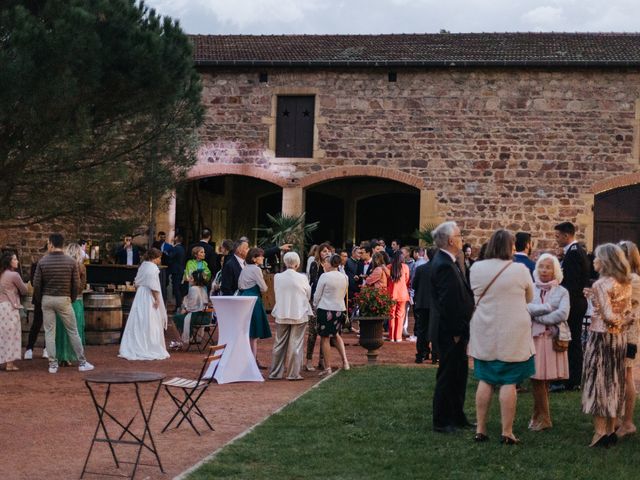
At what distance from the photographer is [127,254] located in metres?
18.2

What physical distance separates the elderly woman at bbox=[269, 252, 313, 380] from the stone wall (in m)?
10.6

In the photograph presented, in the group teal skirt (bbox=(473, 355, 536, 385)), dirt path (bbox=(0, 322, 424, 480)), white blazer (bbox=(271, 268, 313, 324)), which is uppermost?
white blazer (bbox=(271, 268, 313, 324))

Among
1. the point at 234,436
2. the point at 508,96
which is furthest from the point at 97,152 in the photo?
the point at 508,96

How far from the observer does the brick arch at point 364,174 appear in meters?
21.1

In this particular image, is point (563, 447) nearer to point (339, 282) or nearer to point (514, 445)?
point (514, 445)

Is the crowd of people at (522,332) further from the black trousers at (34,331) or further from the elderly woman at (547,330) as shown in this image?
the black trousers at (34,331)

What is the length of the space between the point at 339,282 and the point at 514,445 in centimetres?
430

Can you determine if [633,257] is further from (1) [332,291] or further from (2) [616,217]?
(2) [616,217]

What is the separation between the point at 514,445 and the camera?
7.00 meters

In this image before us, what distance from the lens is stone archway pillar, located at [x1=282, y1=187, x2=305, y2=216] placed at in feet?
70.7

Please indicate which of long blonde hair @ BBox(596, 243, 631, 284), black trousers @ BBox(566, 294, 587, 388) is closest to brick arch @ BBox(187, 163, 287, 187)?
black trousers @ BBox(566, 294, 587, 388)

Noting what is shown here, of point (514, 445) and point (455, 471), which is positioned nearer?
point (455, 471)

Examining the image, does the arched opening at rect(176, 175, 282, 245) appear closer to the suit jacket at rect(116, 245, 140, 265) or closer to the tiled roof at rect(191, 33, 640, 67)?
the tiled roof at rect(191, 33, 640, 67)

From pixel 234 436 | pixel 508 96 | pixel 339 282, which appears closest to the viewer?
pixel 234 436
